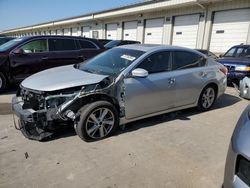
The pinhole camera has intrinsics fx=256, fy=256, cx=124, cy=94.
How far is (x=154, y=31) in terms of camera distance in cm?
1994

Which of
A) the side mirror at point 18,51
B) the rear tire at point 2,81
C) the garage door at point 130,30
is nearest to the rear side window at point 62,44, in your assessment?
the side mirror at point 18,51

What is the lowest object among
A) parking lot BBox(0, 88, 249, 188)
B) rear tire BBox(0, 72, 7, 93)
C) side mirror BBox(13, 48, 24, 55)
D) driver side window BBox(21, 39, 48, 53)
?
parking lot BBox(0, 88, 249, 188)

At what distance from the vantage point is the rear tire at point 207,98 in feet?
19.3

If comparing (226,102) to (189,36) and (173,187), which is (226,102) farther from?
(189,36)

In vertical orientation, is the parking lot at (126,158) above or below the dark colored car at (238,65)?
below

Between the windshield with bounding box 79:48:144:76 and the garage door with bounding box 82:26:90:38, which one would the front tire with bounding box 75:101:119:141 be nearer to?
the windshield with bounding box 79:48:144:76

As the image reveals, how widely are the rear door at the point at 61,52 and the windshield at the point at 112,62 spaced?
3071 millimetres

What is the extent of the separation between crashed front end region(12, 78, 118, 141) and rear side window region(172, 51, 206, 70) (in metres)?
1.81

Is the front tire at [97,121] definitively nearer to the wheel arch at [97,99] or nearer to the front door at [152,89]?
the wheel arch at [97,99]

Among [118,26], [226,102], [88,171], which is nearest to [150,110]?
[88,171]

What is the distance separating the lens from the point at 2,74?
7.23 metres

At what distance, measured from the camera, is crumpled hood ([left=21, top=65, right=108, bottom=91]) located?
398cm

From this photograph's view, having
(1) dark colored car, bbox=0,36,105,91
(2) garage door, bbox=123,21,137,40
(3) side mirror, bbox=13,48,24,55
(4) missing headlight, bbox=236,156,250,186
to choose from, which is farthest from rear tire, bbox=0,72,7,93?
(2) garage door, bbox=123,21,137,40

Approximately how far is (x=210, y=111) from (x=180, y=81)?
1.49 meters
